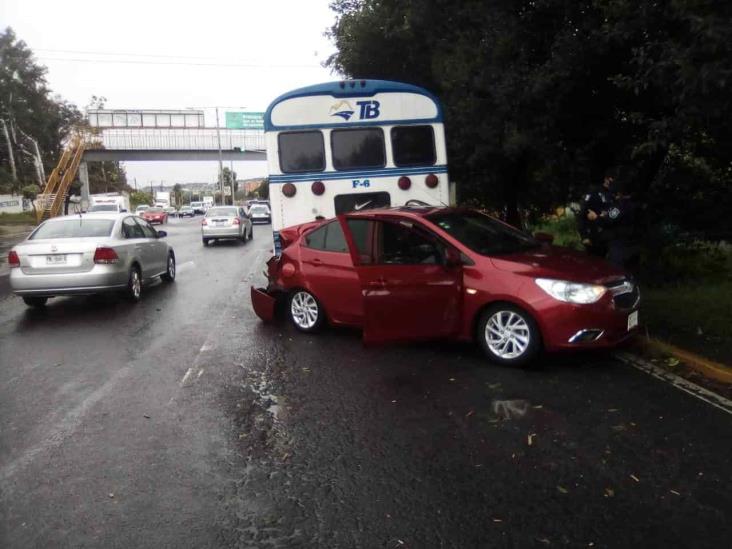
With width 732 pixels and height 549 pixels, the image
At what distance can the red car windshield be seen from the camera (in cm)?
669

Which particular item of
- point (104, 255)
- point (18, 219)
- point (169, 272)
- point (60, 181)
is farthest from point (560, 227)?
point (18, 219)

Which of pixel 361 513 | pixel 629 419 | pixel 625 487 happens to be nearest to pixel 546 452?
pixel 625 487

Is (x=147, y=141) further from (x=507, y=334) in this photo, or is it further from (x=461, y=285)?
(x=507, y=334)

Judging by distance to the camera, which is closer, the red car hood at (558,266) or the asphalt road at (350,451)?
the asphalt road at (350,451)

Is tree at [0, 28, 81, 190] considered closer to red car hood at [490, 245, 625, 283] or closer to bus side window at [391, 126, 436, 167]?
bus side window at [391, 126, 436, 167]

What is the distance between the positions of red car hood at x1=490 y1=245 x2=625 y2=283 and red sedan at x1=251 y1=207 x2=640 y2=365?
0.01m

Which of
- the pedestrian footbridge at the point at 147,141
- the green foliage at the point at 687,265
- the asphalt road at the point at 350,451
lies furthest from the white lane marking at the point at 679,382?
the pedestrian footbridge at the point at 147,141

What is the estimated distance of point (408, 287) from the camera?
21.3 ft

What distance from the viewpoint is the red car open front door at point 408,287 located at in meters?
6.37

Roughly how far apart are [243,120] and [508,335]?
46762 mm

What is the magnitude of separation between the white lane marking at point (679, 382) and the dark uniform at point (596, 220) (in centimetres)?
276

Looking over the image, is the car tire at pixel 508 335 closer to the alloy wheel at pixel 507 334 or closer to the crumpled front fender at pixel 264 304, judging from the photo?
the alloy wheel at pixel 507 334

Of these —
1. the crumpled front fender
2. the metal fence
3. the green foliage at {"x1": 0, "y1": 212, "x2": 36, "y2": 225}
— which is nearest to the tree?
the green foliage at {"x1": 0, "y1": 212, "x2": 36, "y2": 225}

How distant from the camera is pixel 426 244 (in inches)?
262
